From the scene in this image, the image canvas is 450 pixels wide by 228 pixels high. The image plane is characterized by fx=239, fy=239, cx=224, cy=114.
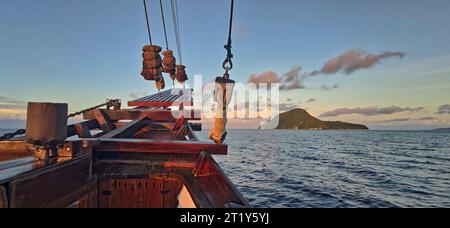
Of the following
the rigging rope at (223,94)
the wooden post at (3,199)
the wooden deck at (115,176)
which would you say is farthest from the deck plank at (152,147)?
the wooden post at (3,199)

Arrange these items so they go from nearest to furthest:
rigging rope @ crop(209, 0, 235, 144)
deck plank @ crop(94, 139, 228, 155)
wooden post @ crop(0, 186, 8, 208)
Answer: wooden post @ crop(0, 186, 8, 208)
rigging rope @ crop(209, 0, 235, 144)
deck plank @ crop(94, 139, 228, 155)

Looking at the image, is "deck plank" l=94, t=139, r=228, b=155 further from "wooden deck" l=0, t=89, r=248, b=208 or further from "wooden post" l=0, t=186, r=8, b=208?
"wooden post" l=0, t=186, r=8, b=208

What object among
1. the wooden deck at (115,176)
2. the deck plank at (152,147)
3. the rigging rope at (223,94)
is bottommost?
the wooden deck at (115,176)

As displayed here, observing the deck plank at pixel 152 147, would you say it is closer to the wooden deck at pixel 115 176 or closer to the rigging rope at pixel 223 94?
the wooden deck at pixel 115 176

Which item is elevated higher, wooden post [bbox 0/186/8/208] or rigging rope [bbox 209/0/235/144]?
rigging rope [bbox 209/0/235/144]

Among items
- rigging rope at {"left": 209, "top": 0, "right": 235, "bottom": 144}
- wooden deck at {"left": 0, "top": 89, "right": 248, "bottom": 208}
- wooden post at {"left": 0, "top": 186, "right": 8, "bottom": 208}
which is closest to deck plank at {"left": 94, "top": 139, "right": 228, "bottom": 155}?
wooden deck at {"left": 0, "top": 89, "right": 248, "bottom": 208}

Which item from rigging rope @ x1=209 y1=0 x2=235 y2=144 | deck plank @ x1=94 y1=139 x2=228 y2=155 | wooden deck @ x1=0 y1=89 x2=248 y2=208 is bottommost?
wooden deck @ x1=0 y1=89 x2=248 y2=208

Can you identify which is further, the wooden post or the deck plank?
the deck plank

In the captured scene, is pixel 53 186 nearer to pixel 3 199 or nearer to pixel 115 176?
pixel 3 199

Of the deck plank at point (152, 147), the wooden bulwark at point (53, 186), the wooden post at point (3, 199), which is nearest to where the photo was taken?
the wooden post at point (3, 199)

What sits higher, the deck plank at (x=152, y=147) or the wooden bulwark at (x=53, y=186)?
the deck plank at (x=152, y=147)

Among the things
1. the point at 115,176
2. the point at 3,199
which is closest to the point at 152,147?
the point at 115,176

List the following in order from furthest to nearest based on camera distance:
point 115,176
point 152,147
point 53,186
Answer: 1. point 152,147
2. point 115,176
3. point 53,186
